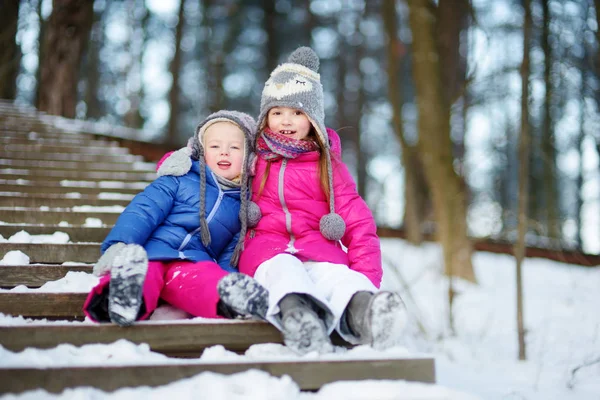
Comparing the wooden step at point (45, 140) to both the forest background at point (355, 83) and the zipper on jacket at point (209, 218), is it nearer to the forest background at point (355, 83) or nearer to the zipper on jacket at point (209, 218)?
the forest background at point (355, 83)

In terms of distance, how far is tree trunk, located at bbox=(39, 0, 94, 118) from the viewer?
8406 mm

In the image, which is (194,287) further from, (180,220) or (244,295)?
(180,220)

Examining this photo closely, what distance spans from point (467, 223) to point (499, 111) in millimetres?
12743

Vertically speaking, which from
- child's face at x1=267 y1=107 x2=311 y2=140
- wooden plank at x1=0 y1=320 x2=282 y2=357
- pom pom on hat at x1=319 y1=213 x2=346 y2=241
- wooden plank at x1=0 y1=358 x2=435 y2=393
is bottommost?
wooden plank at x1=0 y1=358 x2=435 y2=393

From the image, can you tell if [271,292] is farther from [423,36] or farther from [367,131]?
[367,131]

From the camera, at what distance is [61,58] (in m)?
8.45

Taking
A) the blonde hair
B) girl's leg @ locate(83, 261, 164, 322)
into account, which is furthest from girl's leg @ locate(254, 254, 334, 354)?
the blonde hair

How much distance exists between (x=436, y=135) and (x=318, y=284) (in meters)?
5.23

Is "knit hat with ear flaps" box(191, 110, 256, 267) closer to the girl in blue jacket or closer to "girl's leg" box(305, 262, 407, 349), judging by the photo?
the girl in blue jacket

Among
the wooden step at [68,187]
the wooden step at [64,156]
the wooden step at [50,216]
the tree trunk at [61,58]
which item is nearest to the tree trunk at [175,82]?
the tree trunk at [61,58]

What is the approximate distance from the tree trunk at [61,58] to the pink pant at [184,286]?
719 cm

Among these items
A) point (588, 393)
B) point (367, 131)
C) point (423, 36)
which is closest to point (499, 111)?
point (367, 131)

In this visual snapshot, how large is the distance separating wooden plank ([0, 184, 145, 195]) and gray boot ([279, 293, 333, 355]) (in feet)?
9.50

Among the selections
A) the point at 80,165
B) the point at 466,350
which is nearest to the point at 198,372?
the point at 466,350
